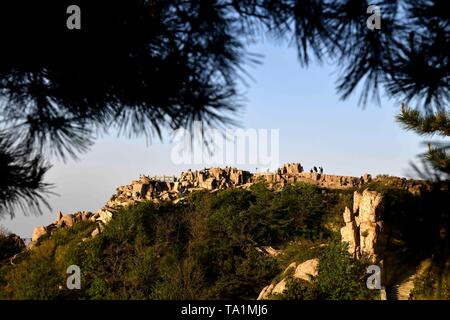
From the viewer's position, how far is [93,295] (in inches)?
912

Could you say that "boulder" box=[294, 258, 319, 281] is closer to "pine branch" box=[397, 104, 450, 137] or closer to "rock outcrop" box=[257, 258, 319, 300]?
"rock outcrop" box=[257, 258, 319, 300]

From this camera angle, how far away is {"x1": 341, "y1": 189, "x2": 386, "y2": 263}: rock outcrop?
52.1ft

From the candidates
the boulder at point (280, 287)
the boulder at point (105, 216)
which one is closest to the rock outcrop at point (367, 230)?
the boulder at point (280, 287)

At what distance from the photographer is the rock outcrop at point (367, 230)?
15.9 m

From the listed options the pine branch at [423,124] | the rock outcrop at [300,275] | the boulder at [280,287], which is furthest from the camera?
the rock outcrop at [300,275]

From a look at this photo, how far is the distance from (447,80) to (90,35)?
235cm

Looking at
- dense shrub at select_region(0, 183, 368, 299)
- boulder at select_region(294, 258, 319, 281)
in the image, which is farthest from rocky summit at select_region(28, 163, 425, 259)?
dense shrub at select_region(0, 183, 368, 299)

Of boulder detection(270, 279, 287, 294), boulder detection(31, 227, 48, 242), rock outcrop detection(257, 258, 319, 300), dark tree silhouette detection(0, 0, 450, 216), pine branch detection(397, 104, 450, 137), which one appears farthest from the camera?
boulder detection(31, 227, 48, 242)

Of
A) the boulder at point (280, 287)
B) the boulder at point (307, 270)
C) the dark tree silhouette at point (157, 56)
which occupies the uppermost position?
the dark tree silhouette at point (157, 56)

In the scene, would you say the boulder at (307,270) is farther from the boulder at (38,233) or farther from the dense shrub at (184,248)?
the boulder at (38,233)

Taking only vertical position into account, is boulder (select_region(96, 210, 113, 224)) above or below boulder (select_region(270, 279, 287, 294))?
above

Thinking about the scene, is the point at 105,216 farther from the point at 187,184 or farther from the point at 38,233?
the point at 187,184
